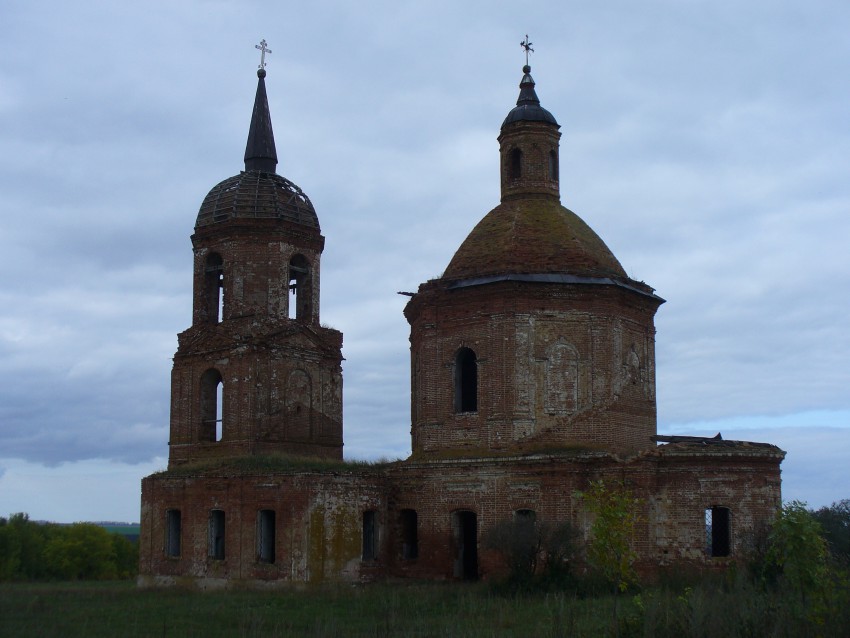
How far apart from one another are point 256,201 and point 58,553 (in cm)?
2016

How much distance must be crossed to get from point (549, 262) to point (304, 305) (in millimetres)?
8165

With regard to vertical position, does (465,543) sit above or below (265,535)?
below

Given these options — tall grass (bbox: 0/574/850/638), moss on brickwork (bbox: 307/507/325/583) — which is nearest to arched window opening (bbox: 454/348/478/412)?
moss on brickwork (bbox: 307/507/325/583)

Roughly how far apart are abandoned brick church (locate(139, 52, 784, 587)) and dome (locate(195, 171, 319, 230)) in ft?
0.56

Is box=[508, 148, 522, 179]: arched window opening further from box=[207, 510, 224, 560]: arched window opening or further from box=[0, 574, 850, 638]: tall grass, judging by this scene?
box=[207, 510, 224, 560]: arched window opening

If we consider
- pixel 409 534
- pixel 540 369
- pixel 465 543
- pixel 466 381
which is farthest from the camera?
pixel 466 381

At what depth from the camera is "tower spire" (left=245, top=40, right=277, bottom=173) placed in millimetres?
30031

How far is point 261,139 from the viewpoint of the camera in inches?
1190

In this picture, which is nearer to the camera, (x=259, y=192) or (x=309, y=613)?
(x=309, y=613)

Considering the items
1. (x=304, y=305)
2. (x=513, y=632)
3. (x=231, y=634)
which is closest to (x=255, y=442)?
(x=304, y=305)

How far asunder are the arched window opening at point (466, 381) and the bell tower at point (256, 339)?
5283 mm

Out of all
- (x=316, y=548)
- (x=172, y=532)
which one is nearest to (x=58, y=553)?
(x=172, y=532)

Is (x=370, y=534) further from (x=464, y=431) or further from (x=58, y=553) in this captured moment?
(x=58, y=553)

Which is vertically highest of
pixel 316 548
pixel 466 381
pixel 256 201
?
pixel 256 201
